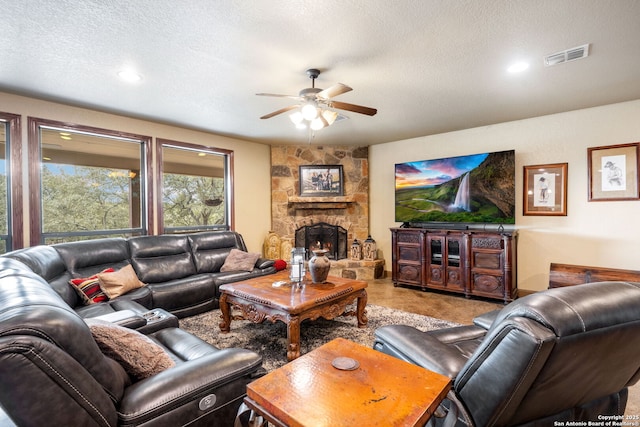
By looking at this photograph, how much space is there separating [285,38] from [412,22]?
88 centimetres

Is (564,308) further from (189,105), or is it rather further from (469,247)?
(189,105)

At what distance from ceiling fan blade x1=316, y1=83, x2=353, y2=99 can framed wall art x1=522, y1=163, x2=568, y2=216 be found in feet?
10.8

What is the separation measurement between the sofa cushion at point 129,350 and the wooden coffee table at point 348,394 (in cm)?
54

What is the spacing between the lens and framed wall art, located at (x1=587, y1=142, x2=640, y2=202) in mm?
3541

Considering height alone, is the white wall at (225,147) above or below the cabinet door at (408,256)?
above

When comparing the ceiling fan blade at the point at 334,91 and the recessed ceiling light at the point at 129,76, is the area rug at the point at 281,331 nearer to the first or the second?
the ceiling fan blade at the point at 334,91

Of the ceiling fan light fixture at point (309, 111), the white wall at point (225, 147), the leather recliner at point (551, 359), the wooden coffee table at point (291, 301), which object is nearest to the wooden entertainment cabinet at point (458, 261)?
the wooden coffee table at point (291, 301)

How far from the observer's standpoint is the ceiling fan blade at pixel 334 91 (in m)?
2.35

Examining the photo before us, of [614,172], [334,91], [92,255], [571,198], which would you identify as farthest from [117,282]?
[614,172]

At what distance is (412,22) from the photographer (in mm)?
2029

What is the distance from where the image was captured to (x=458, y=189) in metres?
4.59

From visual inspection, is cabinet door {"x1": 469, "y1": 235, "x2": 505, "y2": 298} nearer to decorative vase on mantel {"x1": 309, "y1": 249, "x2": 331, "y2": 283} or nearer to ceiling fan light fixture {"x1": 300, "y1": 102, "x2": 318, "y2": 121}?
decorative vase on mantel {"x1": 309, "y1": 249, "x2": 331, "y2": 283}

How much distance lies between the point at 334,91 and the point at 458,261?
10.5ft

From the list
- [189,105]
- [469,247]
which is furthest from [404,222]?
[189,105]
